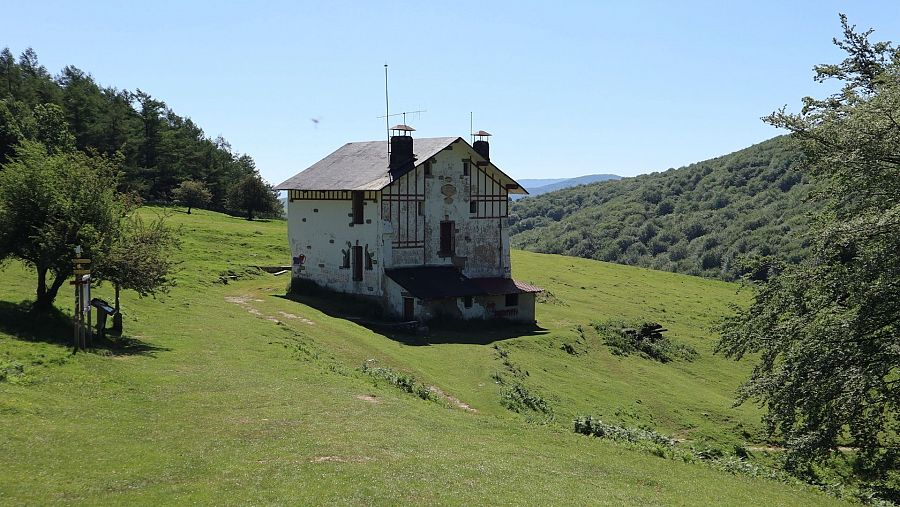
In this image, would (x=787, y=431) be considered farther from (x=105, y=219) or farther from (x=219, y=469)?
(x=105, y=219)

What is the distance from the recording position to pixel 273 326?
35.7 meters

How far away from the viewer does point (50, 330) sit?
25766 millimetres

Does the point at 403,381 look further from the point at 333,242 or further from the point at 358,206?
the point at 333,242

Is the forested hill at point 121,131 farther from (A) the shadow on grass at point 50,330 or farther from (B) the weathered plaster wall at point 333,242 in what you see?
(A) the shadow on grass at point 50,330

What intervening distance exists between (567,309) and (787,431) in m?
31.2

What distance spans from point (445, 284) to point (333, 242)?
7.49 meters

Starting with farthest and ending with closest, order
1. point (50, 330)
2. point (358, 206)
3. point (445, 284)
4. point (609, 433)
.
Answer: point (358, 206), point (445, 284), point (50, 330), point (609, 433)

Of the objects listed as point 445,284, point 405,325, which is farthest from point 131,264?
point 445,284

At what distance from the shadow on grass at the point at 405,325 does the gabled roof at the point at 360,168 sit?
6616 mm

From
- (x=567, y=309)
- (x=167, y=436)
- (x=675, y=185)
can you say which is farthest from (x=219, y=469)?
(x=675, y=185)

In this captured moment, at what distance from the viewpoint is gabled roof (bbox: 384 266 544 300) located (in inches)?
1742

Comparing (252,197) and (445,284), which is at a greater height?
(252,197)

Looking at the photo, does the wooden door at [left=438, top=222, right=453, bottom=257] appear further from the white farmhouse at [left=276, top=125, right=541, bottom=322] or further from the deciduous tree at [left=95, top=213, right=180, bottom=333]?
the deciduous tree at [left=95, top=213, right=180, bottom=333]

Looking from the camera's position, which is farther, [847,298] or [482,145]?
[482,145]
